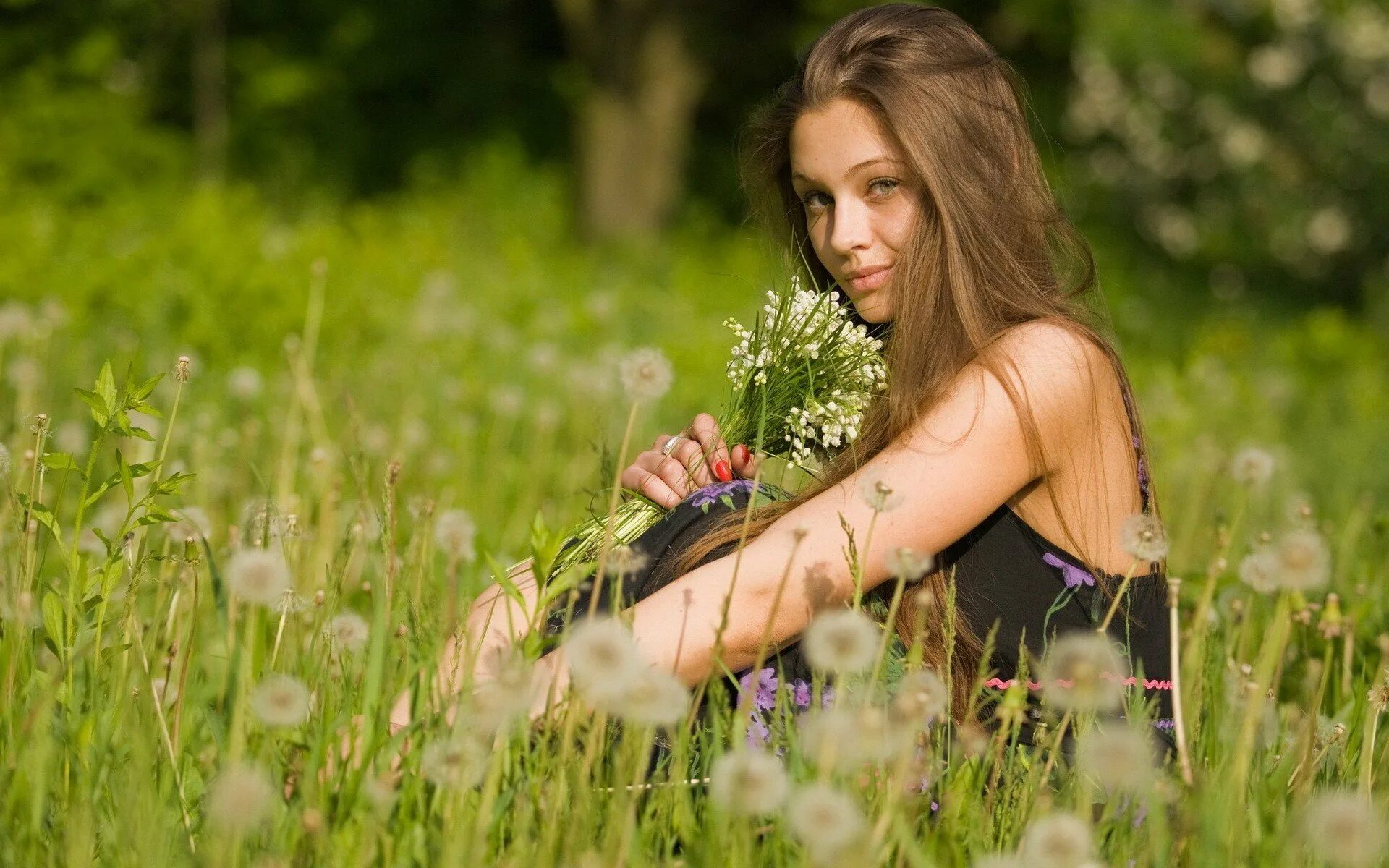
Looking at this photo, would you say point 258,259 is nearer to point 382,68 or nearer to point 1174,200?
point 382,68

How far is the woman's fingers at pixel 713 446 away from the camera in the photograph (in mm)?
2355

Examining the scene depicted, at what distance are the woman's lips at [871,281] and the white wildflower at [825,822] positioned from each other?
1262mm

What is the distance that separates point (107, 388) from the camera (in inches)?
75.1

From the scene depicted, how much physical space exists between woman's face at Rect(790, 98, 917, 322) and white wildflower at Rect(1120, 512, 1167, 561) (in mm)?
791

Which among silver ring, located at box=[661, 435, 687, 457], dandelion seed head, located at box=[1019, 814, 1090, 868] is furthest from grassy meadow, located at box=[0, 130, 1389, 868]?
silver ring, located at box=[661, 435, 687, 457]

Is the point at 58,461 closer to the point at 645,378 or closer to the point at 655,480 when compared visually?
the point at 645,378

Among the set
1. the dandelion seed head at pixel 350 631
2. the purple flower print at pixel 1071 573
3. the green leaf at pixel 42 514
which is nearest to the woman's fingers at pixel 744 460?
the purple flower print at pixel 1071 573

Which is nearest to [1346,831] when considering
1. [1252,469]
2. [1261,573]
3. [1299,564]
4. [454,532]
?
[1299,564]

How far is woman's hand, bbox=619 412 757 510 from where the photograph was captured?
2.39 metres

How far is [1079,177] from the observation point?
17.0m

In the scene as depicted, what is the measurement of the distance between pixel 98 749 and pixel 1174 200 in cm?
1569

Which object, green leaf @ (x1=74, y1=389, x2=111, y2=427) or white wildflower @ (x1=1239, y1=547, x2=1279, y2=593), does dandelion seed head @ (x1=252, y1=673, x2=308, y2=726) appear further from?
white wildflower @ (x1=1239, y1=547, x2=1279, y2=593)

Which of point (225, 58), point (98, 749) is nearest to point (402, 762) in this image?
point (98, 749)

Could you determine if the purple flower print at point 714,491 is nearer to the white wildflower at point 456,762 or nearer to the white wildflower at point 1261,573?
the white wildflower at point 1261,573
